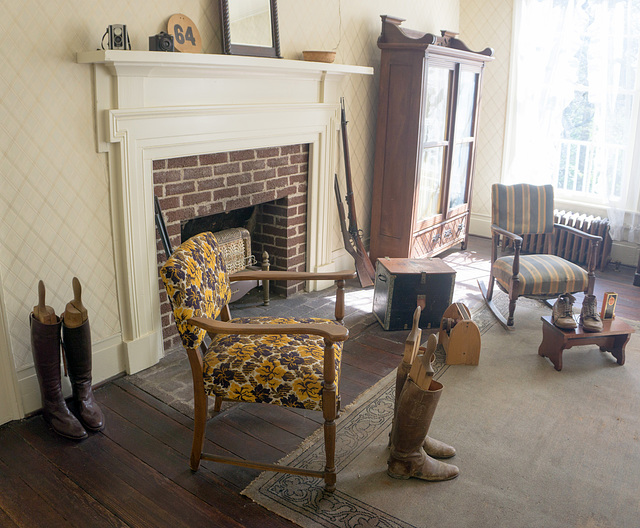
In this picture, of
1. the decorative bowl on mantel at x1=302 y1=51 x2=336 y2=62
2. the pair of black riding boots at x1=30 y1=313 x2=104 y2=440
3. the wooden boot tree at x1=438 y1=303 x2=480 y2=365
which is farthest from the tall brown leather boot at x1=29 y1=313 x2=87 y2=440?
the decorative bowl on mantel at x1=302 y1=51 x2=336 y2=62

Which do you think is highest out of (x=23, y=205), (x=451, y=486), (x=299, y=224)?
(x=23, y=205)

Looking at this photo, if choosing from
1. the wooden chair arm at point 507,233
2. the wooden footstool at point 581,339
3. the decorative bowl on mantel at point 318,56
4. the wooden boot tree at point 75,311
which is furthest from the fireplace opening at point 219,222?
the wooden footstool at point 581,339

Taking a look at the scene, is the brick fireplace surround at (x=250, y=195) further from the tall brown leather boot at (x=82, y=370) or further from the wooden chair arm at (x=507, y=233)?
the wooden chair arm at (x=507, y=233)

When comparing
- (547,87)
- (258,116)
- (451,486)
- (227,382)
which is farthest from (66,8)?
(547,87)

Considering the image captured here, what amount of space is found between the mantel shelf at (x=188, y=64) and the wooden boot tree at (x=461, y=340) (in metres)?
1.74

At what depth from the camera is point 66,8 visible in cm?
249

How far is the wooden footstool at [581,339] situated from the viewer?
10.6 feet

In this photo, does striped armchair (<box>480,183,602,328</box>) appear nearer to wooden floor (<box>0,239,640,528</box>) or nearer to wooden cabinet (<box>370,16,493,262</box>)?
wooden cabinet (<box>370,16,493,262</box>)

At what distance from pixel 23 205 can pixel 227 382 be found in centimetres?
117

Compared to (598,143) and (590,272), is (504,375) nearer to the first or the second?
(590,272)

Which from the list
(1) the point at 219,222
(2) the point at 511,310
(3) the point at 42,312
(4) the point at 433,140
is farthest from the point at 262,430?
Result: (4) the point at 433,140

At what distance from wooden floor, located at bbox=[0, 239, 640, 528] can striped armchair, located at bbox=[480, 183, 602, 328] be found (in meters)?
1.26

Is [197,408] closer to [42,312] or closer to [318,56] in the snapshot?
[42,312]

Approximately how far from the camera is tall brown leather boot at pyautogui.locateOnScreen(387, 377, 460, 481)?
2.17 m
